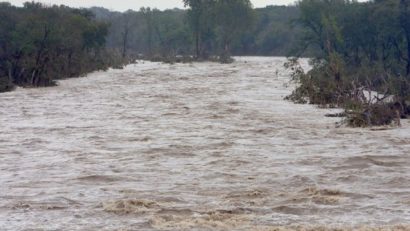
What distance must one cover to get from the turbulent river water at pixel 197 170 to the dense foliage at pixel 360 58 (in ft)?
3.85

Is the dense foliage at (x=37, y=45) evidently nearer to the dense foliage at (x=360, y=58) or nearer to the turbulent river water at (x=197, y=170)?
the turbulent river water at (x=197, y=170)

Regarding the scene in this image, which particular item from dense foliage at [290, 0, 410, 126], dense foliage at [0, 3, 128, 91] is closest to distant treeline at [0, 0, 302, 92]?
dense foliage at [0, 3, 128, 91]

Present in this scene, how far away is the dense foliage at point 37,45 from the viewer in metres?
33.4

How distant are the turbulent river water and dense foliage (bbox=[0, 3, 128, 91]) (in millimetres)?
11563

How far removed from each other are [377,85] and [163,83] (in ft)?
34.9

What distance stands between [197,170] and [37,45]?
23.9m

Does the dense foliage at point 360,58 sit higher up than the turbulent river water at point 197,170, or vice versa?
the dense foliage at point 360,58

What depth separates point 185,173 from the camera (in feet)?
37.9

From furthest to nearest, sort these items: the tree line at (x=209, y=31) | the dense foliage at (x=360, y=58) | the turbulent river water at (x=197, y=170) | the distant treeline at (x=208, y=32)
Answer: the distant treeline at (x=208, y=32)
the tree line at (x=209, y=31)
the dense foliage at (x=360, y=58)
the turbulent river water at (x=197, y=170)

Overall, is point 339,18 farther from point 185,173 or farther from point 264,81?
point 185,173

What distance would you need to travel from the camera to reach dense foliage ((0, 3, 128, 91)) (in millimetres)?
33438

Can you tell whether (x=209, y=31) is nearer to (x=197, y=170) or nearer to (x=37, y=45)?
(x=37, y=45)

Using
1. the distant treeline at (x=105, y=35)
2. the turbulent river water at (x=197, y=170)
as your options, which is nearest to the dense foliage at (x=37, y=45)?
the distant treeline at (x=105, y=35)

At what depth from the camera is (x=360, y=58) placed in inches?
1702
